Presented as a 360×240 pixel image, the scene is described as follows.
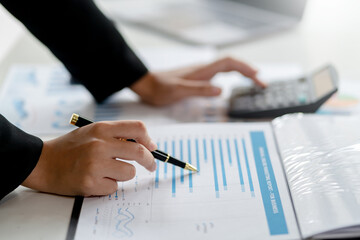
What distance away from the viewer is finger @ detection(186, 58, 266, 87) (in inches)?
29.9

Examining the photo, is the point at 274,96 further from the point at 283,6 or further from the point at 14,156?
the point at 14,156

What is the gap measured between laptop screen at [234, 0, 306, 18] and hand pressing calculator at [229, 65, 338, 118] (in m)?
0.29

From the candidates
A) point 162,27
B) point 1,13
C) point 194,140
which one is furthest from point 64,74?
point 1,13

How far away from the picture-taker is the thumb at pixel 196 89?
29.5 inches

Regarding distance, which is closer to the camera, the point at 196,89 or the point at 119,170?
the point at 119,170

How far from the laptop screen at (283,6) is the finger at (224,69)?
0.28 metres

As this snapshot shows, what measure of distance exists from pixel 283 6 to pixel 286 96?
1.19ft

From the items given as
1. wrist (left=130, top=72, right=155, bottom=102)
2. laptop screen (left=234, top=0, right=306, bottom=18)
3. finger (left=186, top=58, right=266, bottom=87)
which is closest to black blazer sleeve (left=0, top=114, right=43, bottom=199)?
wrist (left=130, top=72, right=155, bottom=102)

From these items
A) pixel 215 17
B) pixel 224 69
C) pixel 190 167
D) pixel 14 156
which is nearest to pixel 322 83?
pixel 224 69

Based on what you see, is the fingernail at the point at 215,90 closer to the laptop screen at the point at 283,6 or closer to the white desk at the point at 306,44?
the white desk at the point at 306,44

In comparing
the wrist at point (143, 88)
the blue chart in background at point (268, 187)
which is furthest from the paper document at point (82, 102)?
the blue chart in background at point (268, 187)

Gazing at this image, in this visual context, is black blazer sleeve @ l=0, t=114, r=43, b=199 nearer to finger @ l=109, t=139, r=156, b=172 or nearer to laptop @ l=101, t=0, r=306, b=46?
finger @ l=109, t=139, r=156, b=172

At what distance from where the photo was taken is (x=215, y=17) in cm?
101

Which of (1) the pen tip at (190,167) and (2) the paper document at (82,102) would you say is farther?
(2) the paper document at (82,102)
